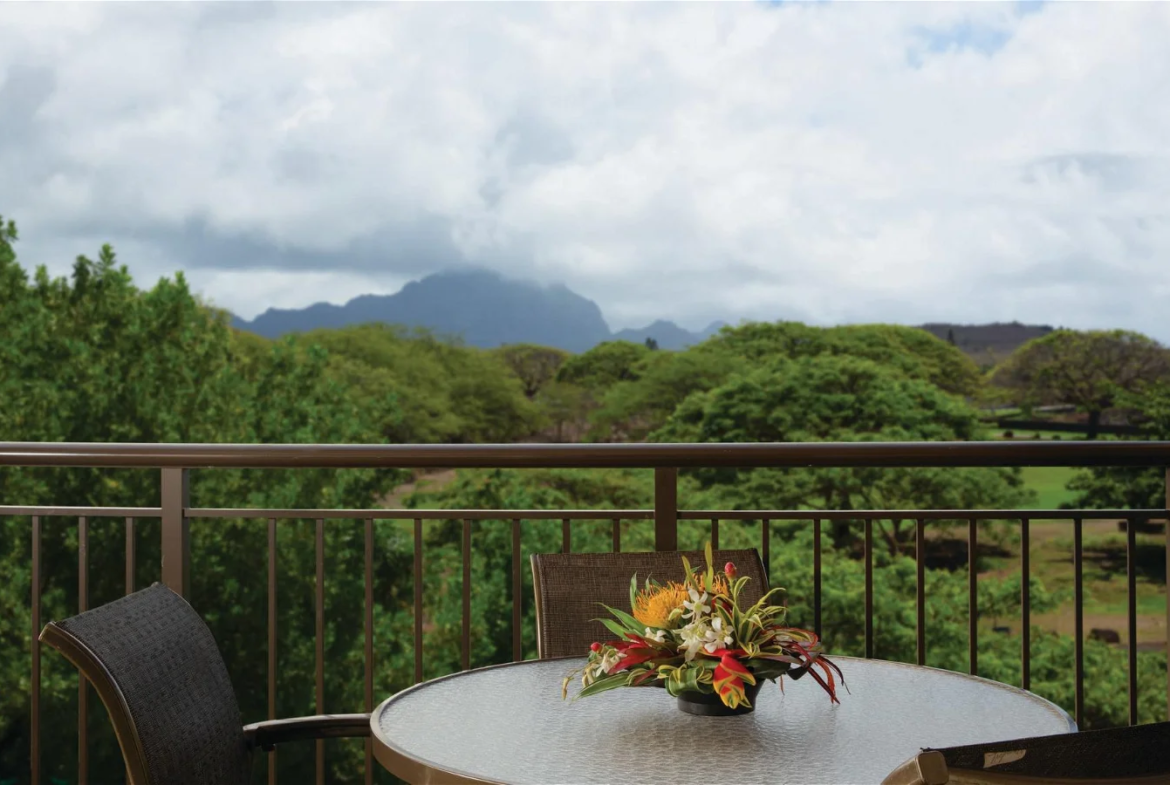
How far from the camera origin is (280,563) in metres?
12.5

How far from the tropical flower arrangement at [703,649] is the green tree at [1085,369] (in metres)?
17.6

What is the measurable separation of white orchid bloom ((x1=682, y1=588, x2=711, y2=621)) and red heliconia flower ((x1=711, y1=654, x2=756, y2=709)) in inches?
2.7

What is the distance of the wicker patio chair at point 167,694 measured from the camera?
1.52m

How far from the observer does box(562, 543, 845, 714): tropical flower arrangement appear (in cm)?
155

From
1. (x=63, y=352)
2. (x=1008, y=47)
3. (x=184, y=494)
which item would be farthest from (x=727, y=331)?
(x=184, y=494)

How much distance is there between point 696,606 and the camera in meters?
1.58

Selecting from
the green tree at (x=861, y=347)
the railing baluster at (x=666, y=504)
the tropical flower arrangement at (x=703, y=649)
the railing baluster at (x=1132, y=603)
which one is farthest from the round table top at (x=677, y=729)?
the green tree at (x=861, y=347)

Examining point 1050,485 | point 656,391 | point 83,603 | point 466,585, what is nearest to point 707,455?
→ point 466,585

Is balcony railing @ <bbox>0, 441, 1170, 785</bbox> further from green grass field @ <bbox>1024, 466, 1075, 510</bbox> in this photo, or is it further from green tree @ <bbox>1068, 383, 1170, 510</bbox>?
green grass field @ <bbox>1024, 466, 1075, 510</bbox>

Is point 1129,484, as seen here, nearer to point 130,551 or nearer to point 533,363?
point 533,363

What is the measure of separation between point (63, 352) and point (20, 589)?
2839mm

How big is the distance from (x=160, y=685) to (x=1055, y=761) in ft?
4.09

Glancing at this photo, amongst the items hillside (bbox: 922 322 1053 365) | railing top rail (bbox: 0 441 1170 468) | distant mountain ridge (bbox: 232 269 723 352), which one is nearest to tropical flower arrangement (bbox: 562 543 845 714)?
railing top rail (bbox: 0 441 1170 468)

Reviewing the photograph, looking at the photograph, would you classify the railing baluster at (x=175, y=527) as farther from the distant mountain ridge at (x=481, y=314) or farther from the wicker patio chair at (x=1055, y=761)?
the distant mountain ridge at (x=481, y=314)
